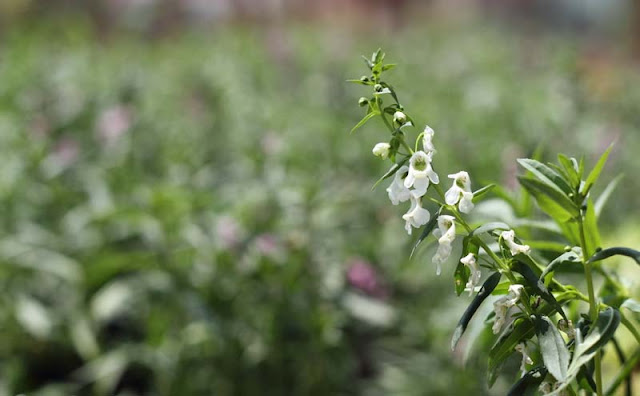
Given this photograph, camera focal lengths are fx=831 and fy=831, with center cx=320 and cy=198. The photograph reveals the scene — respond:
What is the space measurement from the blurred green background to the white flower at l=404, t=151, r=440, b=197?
1.48 feet

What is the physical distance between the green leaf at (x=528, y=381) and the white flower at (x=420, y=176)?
23 cm

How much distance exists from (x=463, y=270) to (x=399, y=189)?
120 mm

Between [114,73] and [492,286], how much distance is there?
12.5 feet

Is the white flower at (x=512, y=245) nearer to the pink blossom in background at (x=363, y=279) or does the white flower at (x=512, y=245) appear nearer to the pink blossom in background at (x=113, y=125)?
the pink blossom in background at (x=363, y=279)

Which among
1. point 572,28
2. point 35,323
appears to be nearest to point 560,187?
point 35,323

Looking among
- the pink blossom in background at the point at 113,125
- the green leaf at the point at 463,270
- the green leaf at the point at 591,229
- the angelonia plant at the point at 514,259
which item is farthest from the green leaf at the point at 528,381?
the pink blossom in background at the point at 113,125

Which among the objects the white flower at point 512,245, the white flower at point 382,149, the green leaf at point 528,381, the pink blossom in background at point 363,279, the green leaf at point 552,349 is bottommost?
the pink blossom in background at point 363,279

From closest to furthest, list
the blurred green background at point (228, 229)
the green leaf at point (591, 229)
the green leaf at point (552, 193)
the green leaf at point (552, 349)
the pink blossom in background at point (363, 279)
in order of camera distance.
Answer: the green leaf at point (552, 349) < the green leaf at point (552, 193) < the green leaf at point (591, 229) < the blurred green background at point (228, 229) < the pink blossom in background at point (363, 279)

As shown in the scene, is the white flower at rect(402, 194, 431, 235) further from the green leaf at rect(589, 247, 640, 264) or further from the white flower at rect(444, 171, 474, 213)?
the green leaf at rect(589, 247, 640, 264)

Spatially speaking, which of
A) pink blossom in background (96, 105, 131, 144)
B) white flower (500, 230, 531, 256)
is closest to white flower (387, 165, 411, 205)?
white flower (500, 230, 531, 256)

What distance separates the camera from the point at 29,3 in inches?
298

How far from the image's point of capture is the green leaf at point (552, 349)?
0.79 metres

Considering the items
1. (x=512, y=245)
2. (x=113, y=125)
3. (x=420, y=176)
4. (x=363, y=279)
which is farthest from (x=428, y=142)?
(x=113, y=125)

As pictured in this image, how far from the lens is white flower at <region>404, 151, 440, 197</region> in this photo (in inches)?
31.7
